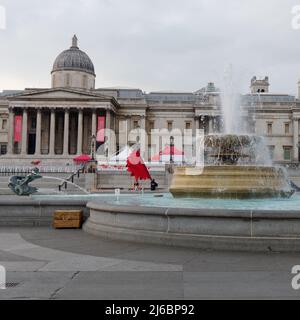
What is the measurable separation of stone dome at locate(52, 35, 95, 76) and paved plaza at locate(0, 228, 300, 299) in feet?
272

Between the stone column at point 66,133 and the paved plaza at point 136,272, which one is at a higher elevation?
the stone column at point 66,133

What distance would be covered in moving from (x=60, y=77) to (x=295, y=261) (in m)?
85.8

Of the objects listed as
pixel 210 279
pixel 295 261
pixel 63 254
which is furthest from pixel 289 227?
→ pixel 63 254

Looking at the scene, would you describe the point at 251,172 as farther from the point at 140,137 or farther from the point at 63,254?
the point at 140,137

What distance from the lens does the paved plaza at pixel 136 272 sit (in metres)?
5.78

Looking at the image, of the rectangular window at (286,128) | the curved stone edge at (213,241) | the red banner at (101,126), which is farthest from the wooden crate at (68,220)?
the rectangular window at (286,128)

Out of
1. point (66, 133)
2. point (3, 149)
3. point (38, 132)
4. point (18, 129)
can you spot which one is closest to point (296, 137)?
point (66, 133)

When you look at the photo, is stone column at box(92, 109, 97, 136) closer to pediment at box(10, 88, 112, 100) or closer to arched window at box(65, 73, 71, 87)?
pediment at box(10, 88, 112, 100)

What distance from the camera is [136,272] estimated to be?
23.0ft

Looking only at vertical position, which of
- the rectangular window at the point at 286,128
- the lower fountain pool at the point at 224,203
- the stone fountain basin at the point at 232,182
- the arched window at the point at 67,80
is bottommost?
the lower fountain pool at the point at 224,203

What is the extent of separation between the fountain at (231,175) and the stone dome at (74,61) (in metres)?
77.3

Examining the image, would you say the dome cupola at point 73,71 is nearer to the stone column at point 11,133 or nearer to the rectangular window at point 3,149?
the stone column at point 11,133

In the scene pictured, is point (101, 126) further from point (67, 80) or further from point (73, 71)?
point (73, 71)
